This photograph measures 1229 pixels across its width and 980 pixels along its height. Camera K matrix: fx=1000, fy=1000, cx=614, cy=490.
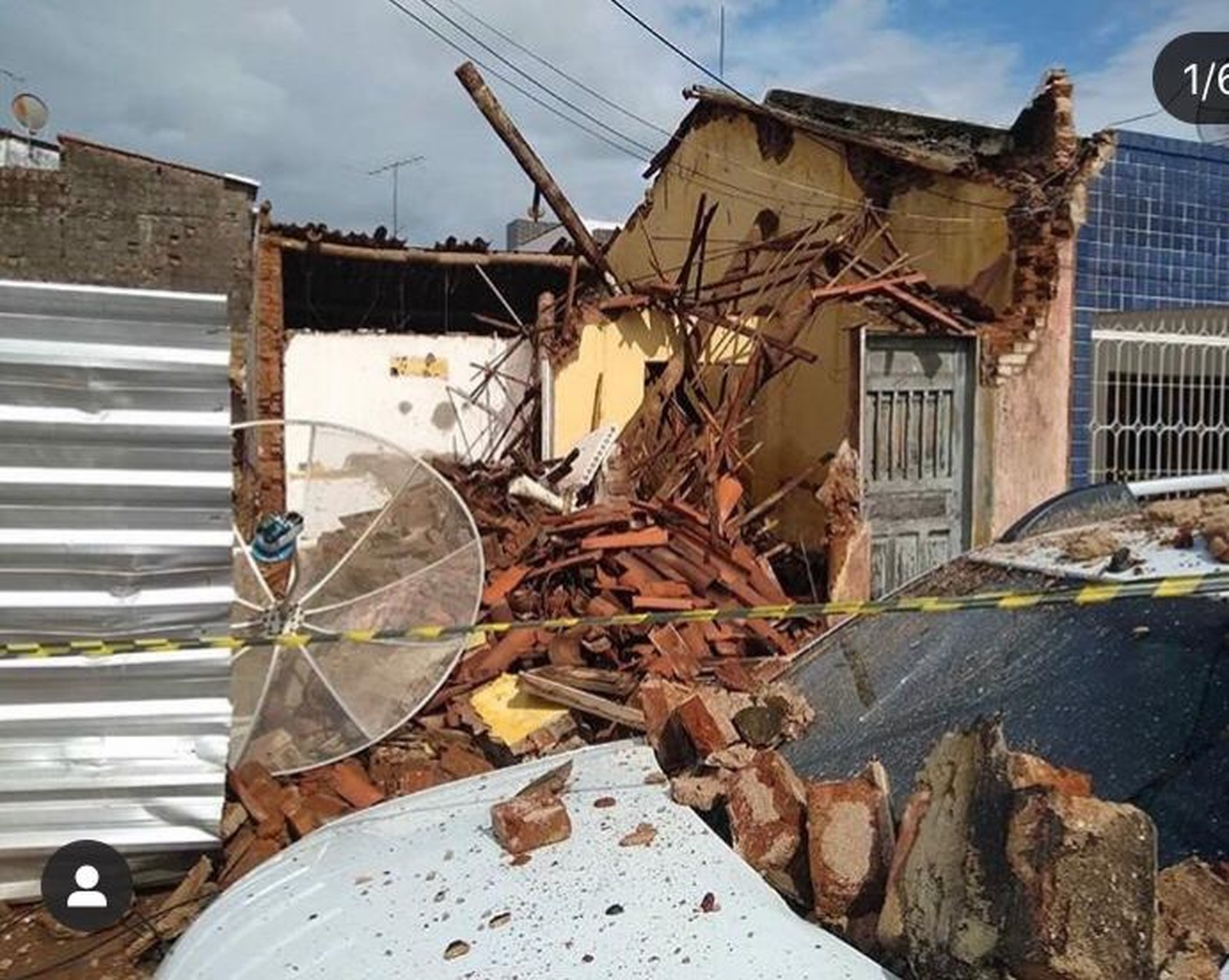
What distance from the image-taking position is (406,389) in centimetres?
1151

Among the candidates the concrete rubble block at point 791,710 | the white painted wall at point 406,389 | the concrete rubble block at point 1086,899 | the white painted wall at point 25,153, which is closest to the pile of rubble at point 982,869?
the concrete rubble block at point 1086,899

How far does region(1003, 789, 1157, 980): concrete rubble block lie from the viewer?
1.51 m

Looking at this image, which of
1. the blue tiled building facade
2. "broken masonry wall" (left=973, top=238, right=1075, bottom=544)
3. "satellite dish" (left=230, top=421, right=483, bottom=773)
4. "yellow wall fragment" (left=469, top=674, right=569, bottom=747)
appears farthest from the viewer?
the blue tiled building facade

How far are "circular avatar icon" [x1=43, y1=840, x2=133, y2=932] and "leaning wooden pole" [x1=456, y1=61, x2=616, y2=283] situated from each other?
27.0ft

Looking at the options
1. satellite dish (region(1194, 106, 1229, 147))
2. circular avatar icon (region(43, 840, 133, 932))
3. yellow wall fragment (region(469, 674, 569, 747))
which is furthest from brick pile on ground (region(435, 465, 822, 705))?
satellite dish (region(1194, 106, 1229, 147))

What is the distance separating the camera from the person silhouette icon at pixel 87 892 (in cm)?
405

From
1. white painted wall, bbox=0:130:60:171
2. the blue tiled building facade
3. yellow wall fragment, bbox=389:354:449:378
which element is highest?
white painted wall, bbox=0:130:60:171

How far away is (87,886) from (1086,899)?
156 inches

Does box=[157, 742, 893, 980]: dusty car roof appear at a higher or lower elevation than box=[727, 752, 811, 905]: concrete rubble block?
lower

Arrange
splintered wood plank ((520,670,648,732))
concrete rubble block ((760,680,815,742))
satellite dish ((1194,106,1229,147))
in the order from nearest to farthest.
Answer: concrete rubble block ((760,680,815,742)) < splintered wood plank ((520,670,648,732)) < satellite dish ((1194,106,1229,147))

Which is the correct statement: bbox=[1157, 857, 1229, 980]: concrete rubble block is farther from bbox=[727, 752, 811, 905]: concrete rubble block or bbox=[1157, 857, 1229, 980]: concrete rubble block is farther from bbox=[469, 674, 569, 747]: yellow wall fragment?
bbox=[469, 674, 569, 747]: yellow wall fragment

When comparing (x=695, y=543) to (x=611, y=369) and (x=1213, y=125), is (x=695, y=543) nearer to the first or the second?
(x=611, y=369)

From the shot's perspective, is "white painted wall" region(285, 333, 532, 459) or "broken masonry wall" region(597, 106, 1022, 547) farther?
"white painted wall" region(285, 333, 532, 459)

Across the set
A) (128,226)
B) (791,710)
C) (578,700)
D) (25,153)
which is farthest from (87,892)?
(25,153)
